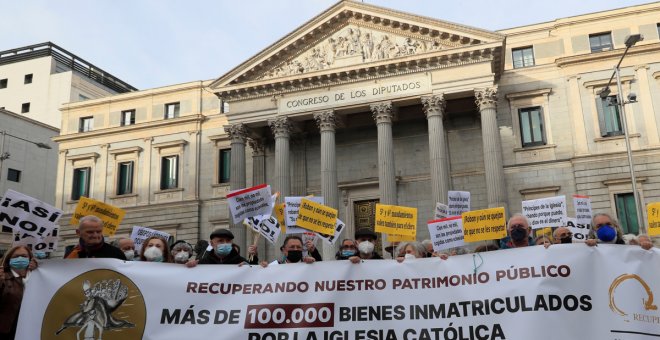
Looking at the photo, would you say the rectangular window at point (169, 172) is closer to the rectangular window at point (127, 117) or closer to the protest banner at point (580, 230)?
the rectangular window at point (127, 117)

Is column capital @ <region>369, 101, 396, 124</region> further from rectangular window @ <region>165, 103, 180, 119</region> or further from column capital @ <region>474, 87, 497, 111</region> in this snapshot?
rectangular window @ <region>165, 103, 180, 119</region>

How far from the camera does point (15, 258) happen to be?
282 inches

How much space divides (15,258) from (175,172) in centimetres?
3066

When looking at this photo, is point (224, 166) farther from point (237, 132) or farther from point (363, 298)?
point (363, 298)

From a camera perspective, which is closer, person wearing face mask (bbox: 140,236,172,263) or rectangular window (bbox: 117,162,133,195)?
person wearing face mask (bbox: 140,236,172,263)

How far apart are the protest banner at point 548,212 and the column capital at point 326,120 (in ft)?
59.2

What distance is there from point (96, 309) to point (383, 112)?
23102 millimetres

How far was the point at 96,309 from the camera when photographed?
6.93 meters

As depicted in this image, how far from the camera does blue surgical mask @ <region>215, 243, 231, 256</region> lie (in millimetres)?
8227

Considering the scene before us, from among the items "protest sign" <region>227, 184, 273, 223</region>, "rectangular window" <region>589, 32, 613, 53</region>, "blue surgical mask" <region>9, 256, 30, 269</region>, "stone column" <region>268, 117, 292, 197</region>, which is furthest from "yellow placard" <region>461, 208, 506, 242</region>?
"rectangular window" <region>589, 32, 613, 53</region>

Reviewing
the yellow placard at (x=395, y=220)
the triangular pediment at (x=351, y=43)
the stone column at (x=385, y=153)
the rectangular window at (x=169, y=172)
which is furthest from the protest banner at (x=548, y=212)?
the rectangular window at (x=169, y=172)

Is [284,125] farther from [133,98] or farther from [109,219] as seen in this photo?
[109,219]

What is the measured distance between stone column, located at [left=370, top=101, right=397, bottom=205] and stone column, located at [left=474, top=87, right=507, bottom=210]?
4.22 m

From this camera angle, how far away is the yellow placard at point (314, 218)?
417 inches
